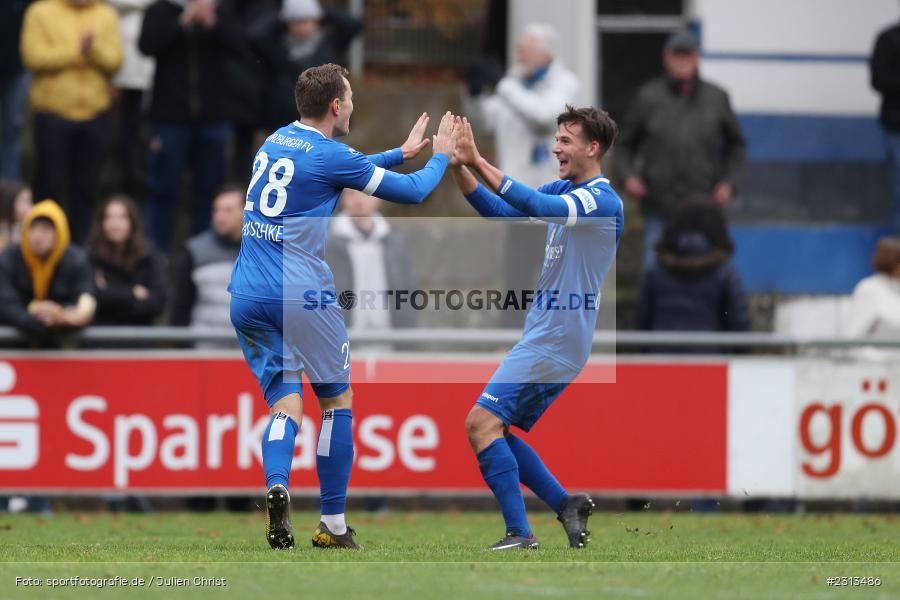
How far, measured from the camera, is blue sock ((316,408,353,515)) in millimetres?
9172

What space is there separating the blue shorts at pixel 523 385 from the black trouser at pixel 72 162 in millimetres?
5943

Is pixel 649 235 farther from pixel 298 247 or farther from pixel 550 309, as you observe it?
pixel 298 247

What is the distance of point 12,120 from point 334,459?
257 inches

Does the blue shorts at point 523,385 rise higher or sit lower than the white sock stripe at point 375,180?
lower

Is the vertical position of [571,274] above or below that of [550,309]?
above

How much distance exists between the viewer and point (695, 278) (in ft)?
43.3

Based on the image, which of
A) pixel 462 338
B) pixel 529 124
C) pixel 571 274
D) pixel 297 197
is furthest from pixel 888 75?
pixel 297 197

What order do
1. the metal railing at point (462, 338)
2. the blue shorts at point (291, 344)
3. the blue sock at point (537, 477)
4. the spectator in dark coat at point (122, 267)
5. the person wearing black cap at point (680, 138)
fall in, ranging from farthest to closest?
the person wearing black cap at point (680, 138)
the spectator in dark coat at point (122, 267)
the metal railing at point (462, 338)
the blue sock at point (537, 477)
the blue shorts at point (291, 344)

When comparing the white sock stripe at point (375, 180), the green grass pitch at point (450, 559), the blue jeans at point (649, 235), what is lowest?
the green grass pitch at point (450, 559)

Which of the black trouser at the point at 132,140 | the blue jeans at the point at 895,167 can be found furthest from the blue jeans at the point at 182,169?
the blue jeans at the point at 895,167

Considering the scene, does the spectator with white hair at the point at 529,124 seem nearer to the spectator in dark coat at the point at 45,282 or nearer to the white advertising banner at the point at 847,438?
the white advertising banner at the point at 847,438

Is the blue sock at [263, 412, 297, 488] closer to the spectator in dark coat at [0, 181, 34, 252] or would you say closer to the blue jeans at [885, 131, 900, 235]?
the spectator in dark coat at [0, 181, 34, 252]

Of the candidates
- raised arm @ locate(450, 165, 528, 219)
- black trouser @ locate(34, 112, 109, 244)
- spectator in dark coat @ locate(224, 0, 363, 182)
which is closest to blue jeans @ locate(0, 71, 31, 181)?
black trouser @ locate(34, 112, 109, 244)

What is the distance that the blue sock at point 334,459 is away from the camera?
9.17m
